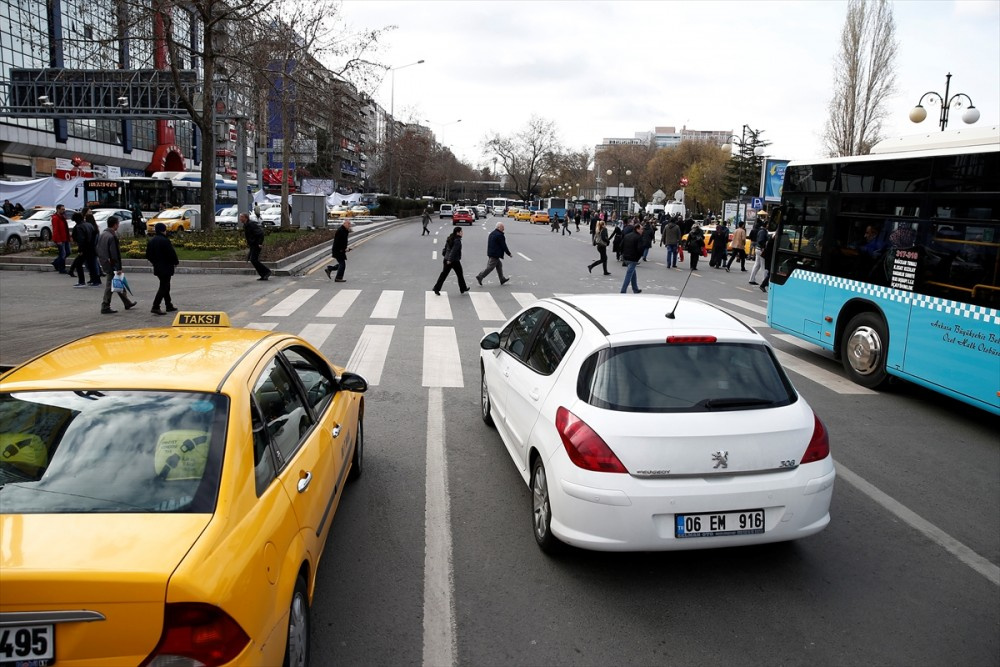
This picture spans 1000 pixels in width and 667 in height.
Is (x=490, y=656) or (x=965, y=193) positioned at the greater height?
(x=965, y=193)

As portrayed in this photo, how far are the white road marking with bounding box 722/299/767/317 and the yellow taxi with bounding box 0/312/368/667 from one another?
14.0 metres

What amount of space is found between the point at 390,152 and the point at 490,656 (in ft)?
201

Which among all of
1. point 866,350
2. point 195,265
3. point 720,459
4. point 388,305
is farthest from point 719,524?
point 195,265

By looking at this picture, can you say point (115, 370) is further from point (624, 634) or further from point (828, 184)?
point (828, 184)

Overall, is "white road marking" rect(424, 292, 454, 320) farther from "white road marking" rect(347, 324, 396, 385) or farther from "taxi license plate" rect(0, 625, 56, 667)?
"taxi license plate" rect(0, 625, 56, 667)

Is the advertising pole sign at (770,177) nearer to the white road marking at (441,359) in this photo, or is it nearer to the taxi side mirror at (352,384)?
the white road marking at (441,359)

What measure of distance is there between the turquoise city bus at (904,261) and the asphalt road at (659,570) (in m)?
0.72

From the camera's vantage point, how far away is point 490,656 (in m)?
3.53

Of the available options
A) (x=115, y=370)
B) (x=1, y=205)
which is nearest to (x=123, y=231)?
(x=1, y=205)

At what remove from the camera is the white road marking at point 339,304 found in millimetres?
13788

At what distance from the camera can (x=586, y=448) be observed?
407 cm

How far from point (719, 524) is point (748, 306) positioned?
14028 millimetres

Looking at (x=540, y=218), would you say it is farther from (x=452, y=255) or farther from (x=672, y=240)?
(x=452, y=255)

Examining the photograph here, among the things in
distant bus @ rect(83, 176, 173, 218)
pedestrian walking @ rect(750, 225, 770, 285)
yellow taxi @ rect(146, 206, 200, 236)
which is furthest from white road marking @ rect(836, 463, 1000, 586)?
distant bus @ rect(83, 176, 173, 218)
